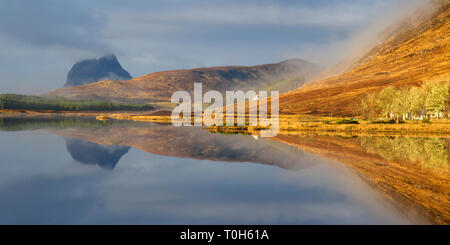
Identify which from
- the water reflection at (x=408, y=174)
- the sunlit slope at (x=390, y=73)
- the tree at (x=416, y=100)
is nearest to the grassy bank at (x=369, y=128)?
the tree at (x=416, y=100)

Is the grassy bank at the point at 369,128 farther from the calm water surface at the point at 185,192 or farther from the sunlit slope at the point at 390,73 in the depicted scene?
the sunlit slope at the point at 390,73

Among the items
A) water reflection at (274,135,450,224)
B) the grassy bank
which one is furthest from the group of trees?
water reflection at (274,135,450,224)

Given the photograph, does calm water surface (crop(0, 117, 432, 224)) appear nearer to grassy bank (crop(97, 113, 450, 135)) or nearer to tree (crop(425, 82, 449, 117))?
grassy bank (crop(97, 113, 450, 135))

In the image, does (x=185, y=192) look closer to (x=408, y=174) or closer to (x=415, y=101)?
(x=408, y=174)

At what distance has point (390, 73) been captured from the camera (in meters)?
165

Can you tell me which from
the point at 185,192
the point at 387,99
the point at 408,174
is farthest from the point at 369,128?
the point at 185,192

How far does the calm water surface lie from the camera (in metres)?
13.5

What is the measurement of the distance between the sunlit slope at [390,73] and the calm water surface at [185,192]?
11112 cm

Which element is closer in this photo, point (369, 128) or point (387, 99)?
point (369, 128)

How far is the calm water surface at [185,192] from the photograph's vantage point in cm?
1352

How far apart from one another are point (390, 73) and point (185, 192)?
169754mm

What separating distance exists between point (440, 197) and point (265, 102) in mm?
175309
